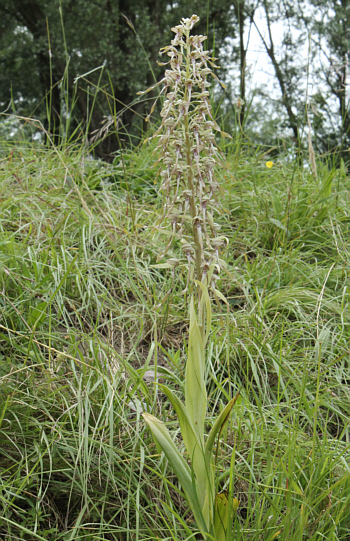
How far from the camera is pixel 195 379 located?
128cm

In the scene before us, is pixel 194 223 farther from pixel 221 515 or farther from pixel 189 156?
pixel 221 515

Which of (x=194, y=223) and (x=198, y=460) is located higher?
(x=194, y=223)

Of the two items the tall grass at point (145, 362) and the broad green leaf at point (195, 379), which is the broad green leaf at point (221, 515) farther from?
the broad green leaf at point (195, 379)

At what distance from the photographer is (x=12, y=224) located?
271cm

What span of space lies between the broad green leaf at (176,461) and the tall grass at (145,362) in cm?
7

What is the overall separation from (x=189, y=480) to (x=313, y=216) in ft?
7.14

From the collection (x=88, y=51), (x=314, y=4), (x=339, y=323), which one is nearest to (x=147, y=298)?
(x=339, y=323)

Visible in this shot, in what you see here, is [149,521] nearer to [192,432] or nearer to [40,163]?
[192,432]

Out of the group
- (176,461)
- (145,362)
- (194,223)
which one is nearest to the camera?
(176,461)

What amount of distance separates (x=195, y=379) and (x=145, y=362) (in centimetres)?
81

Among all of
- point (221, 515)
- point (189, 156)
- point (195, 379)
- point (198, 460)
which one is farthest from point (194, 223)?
point (221, 515)

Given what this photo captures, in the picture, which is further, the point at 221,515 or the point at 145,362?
the point at 145,362

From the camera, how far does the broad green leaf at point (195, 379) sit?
126 centimetres

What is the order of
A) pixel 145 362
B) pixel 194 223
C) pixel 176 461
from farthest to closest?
pixel 145 362 → pixel 194 223 → pixel 176 461
